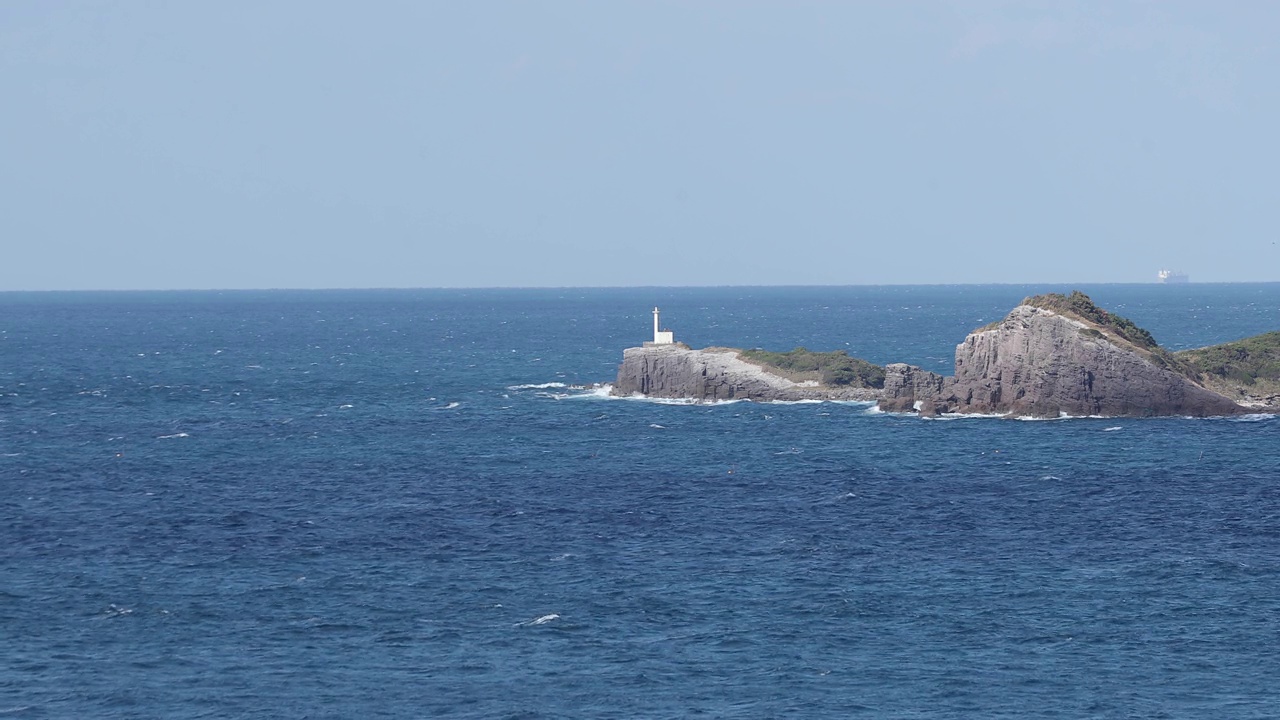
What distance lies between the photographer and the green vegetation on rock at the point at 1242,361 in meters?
105

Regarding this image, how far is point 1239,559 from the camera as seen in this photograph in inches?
2238

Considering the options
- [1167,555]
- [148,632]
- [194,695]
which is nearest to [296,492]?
[148,632]

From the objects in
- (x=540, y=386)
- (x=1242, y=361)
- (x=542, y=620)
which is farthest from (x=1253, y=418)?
(x=542, y=620)

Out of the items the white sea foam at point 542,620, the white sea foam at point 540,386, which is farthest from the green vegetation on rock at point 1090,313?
the white sea foam at point 542,620

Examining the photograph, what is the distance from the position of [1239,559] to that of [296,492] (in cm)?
4257

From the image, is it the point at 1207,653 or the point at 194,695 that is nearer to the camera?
the point at 194,695

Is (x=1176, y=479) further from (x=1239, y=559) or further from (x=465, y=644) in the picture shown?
(x=465, y=644)

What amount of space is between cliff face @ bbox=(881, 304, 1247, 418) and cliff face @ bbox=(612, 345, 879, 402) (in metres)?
12.2

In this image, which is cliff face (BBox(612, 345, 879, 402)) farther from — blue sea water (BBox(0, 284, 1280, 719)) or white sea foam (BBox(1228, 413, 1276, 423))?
white sea foam (BBox(1228, 413, 1276, 423))

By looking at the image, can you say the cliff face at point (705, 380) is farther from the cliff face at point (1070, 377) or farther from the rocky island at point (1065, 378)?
the cliff face at point (1070, 377)

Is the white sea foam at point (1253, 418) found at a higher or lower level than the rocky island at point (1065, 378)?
lower

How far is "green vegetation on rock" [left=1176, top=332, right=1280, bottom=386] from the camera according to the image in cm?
10456

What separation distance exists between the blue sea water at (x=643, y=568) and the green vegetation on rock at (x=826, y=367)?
48.2 feet

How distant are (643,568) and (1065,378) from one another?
51.4 metres
